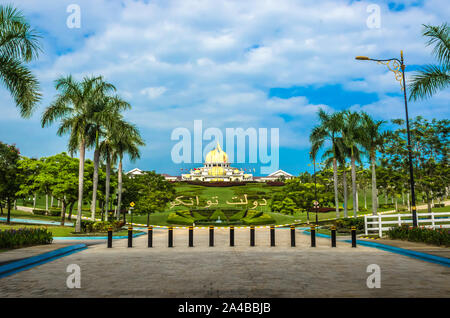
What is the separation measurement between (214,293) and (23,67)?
42.4 ft

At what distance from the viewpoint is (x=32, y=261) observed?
37.2 feet

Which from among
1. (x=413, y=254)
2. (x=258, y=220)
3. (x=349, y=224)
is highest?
(x=349, y=224)

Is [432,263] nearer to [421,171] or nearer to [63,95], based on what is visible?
[63,95]

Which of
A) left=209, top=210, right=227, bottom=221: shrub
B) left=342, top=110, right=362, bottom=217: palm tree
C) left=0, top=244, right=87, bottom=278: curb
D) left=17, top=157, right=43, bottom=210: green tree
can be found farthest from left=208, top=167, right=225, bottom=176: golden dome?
left=0, top=244, right=87, bottom=278: curb

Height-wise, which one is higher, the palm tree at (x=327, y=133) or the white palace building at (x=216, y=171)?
the white palace building at (x=216, y=171)

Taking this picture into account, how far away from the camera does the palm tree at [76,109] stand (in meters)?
26.5

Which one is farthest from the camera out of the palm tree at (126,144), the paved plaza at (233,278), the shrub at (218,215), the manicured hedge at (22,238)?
the shrub at (218,215)

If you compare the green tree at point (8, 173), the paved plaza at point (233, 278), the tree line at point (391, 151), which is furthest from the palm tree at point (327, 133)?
the green tree at point (8, 173)

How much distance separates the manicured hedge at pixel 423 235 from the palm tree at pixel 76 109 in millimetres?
20533

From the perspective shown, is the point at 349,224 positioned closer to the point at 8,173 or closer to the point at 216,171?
the point at 8,173

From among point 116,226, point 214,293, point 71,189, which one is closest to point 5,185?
point 71,189

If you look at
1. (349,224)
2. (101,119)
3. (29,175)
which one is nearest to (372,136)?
(349,224)

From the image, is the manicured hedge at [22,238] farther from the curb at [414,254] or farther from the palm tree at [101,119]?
the curb at [414,254]

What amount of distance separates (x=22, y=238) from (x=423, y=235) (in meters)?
17.4
